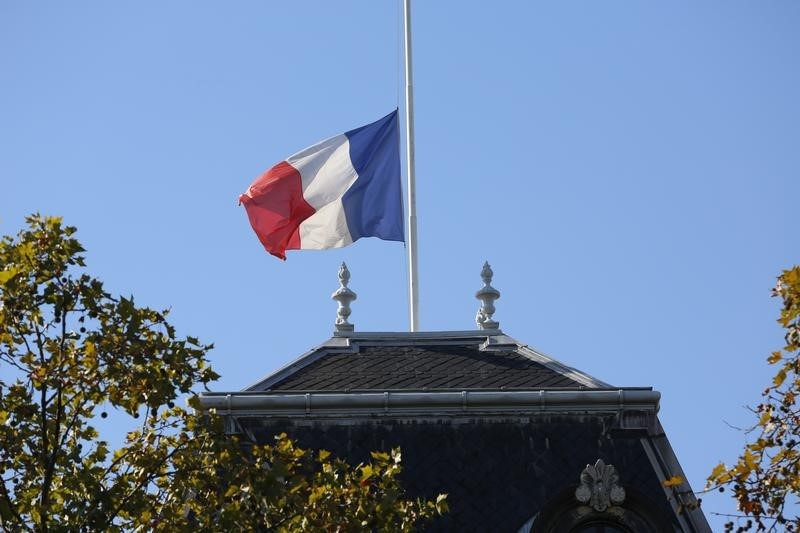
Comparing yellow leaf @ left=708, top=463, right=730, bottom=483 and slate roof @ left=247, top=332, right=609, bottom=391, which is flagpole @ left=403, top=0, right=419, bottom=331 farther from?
yellow leaf @ left=708, top=463, right=730, bottom=483

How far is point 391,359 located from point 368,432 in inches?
68.1

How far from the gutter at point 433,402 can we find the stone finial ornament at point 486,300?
2328mm

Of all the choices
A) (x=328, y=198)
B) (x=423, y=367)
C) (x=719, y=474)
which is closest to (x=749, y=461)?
(x=719, y=474)

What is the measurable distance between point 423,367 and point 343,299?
2.11 m

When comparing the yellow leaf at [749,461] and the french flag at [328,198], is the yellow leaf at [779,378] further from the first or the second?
the french flag at [328,198]

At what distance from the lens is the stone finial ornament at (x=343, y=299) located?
104 ft

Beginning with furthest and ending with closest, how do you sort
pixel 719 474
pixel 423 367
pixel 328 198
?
1. pixel 328 198
2. pixel 423 367
3. pixel 719 474

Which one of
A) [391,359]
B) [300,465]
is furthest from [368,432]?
[300,465]

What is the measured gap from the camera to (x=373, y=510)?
24.8 m

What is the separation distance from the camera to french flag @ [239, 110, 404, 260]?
1430 inches

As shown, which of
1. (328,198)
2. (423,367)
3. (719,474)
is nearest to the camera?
(719,474)

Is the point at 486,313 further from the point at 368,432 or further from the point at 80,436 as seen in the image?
the point at 80,436

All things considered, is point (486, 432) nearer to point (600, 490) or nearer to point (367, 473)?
point (600, 490)

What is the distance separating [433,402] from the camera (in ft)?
Answer: 97.8
